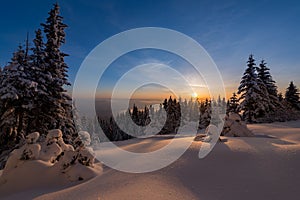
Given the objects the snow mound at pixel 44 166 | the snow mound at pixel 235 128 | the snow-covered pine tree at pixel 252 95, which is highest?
the snow-covered pine tree at pixel 252 95

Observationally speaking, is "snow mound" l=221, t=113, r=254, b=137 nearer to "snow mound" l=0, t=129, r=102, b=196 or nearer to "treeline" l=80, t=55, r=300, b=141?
"snow mound" l=0, t=129, r=102, b=196

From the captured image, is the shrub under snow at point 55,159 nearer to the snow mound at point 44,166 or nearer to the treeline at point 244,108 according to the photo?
the snow mound at point 44,166

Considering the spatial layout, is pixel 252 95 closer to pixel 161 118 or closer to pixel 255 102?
pixel 255 102

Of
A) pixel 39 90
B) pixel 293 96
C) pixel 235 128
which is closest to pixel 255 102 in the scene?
pixel 235 128

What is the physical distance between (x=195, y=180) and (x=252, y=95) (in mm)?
23211

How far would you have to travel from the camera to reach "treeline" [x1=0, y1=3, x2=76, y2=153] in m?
12.6

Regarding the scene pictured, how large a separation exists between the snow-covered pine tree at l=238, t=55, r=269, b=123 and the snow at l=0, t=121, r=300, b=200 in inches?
799

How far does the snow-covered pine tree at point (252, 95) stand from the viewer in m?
24.5

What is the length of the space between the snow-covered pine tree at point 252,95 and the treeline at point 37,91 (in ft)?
70.1

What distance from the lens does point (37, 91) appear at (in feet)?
42.5

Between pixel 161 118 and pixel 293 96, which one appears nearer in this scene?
pixel 293 96

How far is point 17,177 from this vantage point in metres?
6.38

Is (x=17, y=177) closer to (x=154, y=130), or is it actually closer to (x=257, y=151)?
(x=257, y=151)

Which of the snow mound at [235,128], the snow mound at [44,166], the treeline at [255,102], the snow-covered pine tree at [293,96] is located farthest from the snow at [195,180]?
the snow-covered pine tree at [293,96]
